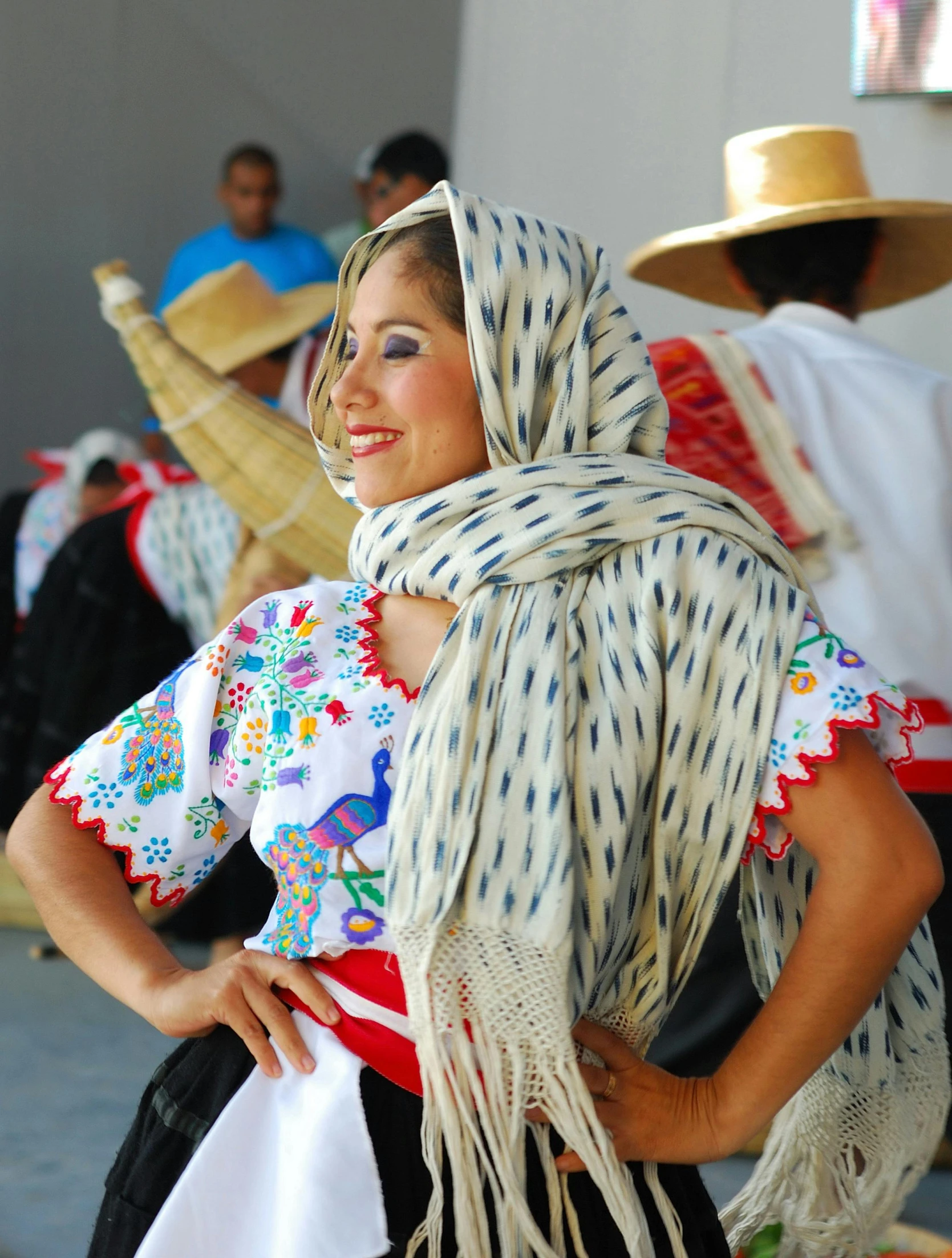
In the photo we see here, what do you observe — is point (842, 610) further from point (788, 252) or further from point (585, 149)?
point (585, 149)

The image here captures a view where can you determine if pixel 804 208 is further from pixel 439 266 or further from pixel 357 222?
pixel 357 222

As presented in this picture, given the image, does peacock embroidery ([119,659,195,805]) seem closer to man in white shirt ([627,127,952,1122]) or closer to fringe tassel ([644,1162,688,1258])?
fringe tassel ([644,1162,688,1258])

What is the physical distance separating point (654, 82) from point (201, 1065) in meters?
3.38

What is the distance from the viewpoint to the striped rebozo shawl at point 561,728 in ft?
3.26

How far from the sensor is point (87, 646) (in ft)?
12.5

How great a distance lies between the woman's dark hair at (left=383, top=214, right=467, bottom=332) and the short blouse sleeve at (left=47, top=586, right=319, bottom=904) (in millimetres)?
257

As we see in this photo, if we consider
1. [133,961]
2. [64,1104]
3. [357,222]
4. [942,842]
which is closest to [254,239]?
[357,222]

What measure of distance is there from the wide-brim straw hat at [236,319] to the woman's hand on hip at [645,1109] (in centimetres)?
271

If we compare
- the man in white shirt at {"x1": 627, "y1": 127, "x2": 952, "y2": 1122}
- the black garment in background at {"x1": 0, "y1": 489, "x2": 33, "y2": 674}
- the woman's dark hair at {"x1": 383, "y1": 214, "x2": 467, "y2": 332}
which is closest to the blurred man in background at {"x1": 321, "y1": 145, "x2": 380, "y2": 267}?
the black garment in background at {"x1": 0, "y1": 489, "x2": 33, "y2": 674}

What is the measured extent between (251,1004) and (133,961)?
0.13 metres

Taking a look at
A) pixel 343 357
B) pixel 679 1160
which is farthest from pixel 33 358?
pixel 679 1160

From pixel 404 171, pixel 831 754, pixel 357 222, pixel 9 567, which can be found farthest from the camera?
pixel 357 222

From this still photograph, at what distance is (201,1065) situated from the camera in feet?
3.80

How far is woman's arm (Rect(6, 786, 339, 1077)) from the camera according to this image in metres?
1.09
